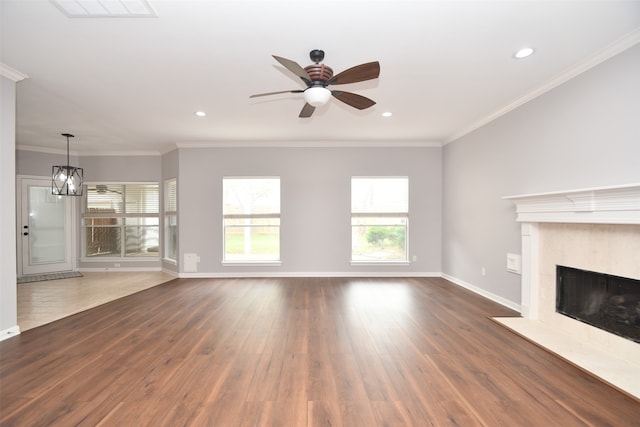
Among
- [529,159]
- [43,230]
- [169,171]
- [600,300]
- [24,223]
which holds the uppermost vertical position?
[169,171]

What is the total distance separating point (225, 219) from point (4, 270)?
10.6 ft

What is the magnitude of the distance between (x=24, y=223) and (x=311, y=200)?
603cm

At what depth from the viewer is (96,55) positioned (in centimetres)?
259

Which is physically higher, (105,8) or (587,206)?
(105,8)

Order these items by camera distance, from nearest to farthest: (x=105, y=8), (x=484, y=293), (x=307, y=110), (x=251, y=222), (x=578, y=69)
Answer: (x=105, y=8) < (x=578, y=69) < (x=307, y=110) < (x=484, y=293) < (x=251, y=222)

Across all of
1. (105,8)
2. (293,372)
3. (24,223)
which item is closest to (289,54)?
(105,8)

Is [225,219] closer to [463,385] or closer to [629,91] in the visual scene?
[463,385]

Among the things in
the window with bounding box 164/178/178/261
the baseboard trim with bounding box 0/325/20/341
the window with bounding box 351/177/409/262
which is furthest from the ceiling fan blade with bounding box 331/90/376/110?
the window with bounding box 164/178/178/261

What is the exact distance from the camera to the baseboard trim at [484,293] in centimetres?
370

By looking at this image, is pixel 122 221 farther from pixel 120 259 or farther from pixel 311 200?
pixel 311 200

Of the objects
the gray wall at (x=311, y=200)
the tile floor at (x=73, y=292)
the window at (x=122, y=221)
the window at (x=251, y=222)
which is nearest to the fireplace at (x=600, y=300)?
the gray wall at (x=311, y=200)

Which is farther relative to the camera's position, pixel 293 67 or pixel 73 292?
pixel 73 292

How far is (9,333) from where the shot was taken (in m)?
2.84

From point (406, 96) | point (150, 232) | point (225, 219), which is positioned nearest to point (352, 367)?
point (406, 96)
